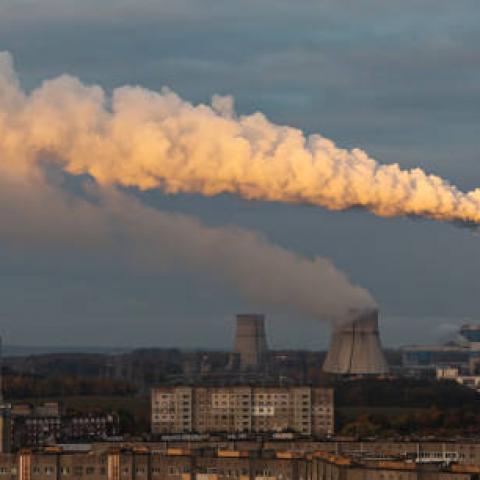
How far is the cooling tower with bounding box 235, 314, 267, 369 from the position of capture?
156 m

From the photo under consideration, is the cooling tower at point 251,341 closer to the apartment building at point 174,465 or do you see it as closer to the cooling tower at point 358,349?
the cooling tower at point 358,349

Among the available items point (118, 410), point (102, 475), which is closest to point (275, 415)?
point (118, 410)

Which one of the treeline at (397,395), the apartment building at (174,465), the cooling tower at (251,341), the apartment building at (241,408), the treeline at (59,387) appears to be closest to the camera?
the apartment building at (174,465)

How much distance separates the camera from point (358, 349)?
145250mm

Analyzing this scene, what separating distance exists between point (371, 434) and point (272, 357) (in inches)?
2289

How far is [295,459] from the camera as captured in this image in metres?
67.8

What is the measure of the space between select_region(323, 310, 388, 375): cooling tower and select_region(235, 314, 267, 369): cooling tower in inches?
370

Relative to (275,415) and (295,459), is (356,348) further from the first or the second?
(295,459)

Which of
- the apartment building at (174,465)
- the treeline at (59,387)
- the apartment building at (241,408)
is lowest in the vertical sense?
the apartment building at (174,465)

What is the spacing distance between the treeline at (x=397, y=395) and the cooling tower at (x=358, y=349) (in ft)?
13.7

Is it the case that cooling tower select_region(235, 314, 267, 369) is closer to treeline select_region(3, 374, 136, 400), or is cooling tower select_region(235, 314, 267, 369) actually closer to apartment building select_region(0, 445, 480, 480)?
treeline select_region(3, 374, 136, 400)

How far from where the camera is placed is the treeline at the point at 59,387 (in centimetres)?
13112

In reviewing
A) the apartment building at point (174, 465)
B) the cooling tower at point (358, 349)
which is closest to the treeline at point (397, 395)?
the cooling tower at point (358, 349)

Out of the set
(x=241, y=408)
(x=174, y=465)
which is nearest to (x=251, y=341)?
(x=241, y=408)
